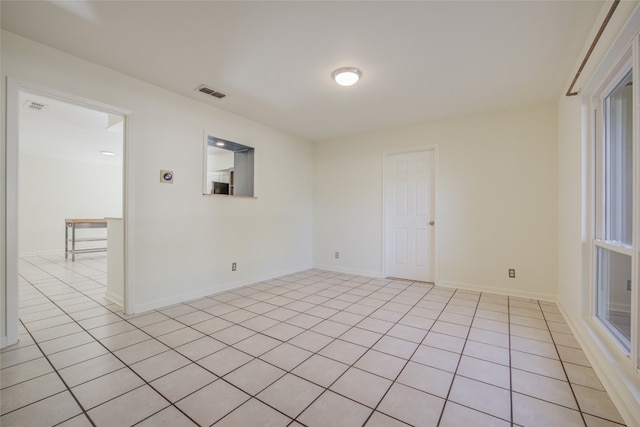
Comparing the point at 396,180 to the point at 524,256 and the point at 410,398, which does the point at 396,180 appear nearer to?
the point at 524,256

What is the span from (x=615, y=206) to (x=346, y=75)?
8.01 ft

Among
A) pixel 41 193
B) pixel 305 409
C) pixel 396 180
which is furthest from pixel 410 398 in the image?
pixel 41 193

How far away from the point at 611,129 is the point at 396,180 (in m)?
2.65

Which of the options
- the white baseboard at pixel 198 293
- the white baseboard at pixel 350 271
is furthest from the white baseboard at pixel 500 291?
the white baseboard at pixel 198 293

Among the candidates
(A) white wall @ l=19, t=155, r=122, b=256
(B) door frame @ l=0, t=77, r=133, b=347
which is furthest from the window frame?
(A) white wall @ l=19, t=155, r=122, b=256

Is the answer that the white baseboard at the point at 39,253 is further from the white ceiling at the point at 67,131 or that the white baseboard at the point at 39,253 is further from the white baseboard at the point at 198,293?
the white baseboard at the point at 198,293

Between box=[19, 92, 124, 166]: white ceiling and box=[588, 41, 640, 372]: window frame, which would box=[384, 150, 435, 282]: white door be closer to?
box=[588, 41, 640, 372]: window frame

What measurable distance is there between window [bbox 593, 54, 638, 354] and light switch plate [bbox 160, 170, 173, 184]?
3991mm

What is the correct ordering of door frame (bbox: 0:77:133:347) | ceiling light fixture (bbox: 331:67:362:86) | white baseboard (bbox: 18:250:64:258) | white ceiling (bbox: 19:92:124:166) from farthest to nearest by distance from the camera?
white baseboard (bbox: 18:250:64:258)
white ceiling (bbox: 19:92:124:166)
ceiling light fixture (bbox: 331:67:362:86)
door frame (bbox: 0:77:133:347)

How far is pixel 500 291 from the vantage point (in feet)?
12.1

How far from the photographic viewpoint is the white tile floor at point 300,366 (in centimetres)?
148

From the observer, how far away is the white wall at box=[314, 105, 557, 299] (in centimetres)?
344

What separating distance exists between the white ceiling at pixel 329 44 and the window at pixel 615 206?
0.56 metres

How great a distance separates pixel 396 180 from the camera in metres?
4.59
